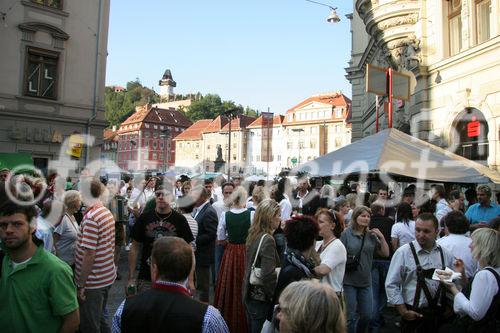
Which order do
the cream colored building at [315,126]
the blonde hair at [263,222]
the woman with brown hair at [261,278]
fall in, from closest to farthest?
the woman with brown hair at [261,278], the blonde hair at [263,222], the cream colored building at [315,126]

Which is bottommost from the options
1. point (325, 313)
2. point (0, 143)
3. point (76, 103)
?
point (325, 313)

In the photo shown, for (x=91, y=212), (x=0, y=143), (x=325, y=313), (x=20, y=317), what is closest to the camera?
(x=325, y=313)

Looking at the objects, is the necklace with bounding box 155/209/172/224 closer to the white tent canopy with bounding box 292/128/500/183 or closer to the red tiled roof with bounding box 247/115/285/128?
the white tent canopy with bounding box 292/128/500/183

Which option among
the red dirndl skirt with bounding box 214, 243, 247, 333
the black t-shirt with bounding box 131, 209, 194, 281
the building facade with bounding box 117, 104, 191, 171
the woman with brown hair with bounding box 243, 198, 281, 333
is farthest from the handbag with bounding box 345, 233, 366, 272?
the building facade with bounding box 117, 104, 191, 171

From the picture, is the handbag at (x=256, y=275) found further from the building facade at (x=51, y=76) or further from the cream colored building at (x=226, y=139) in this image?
the cream colored building at (x=226, y=139)

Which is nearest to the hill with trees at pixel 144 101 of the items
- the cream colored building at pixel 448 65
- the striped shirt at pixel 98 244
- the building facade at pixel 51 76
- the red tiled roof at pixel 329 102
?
the red tiled roof at pixel 329 102

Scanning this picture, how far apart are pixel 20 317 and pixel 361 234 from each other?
12.4 feet

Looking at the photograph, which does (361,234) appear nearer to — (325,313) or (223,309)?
(223,309)

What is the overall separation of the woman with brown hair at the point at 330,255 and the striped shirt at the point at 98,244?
2.33 m

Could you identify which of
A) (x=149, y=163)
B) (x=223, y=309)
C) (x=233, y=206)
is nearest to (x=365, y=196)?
(x=233, y=206)

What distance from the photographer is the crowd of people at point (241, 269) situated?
248 cm

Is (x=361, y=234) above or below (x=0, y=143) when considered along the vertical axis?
below

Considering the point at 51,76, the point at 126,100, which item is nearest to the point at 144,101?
the point at 126,100

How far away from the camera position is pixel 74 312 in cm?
275
